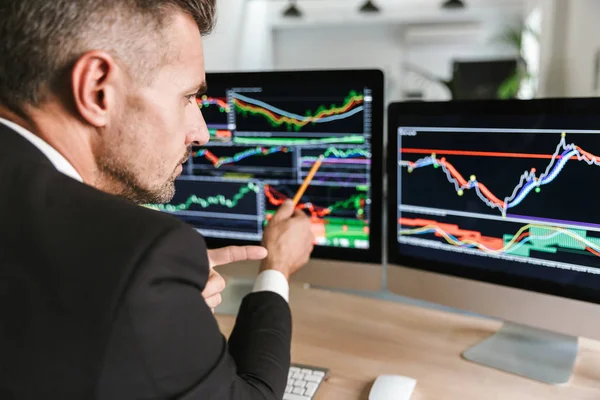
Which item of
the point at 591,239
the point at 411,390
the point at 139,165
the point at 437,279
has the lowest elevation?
the point at 411,390

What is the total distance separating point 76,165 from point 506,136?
0.69 meters

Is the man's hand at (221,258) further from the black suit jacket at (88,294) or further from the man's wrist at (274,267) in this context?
the black suit jacket at (88,294)

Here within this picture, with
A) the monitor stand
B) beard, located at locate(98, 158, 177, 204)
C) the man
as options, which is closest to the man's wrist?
the man

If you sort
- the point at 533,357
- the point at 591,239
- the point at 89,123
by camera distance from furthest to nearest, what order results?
the point at 533,357
the point at 591,239
the point at 89,123

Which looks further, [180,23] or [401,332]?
[401,332]

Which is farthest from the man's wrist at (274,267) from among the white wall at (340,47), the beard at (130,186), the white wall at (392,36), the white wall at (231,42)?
the white wall at (340,47)

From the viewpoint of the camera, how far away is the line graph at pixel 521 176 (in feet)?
2.86

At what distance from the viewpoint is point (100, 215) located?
1.75 feet

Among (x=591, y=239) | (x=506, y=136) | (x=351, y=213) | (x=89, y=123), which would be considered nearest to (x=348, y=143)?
(x=351, y=213)

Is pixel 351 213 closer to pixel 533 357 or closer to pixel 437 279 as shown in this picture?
pixel 437 279

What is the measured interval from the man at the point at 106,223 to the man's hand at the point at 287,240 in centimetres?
18

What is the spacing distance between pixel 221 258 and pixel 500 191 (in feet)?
1.68

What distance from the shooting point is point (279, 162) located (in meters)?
1.16

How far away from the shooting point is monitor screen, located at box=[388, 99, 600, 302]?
2.87 ft
